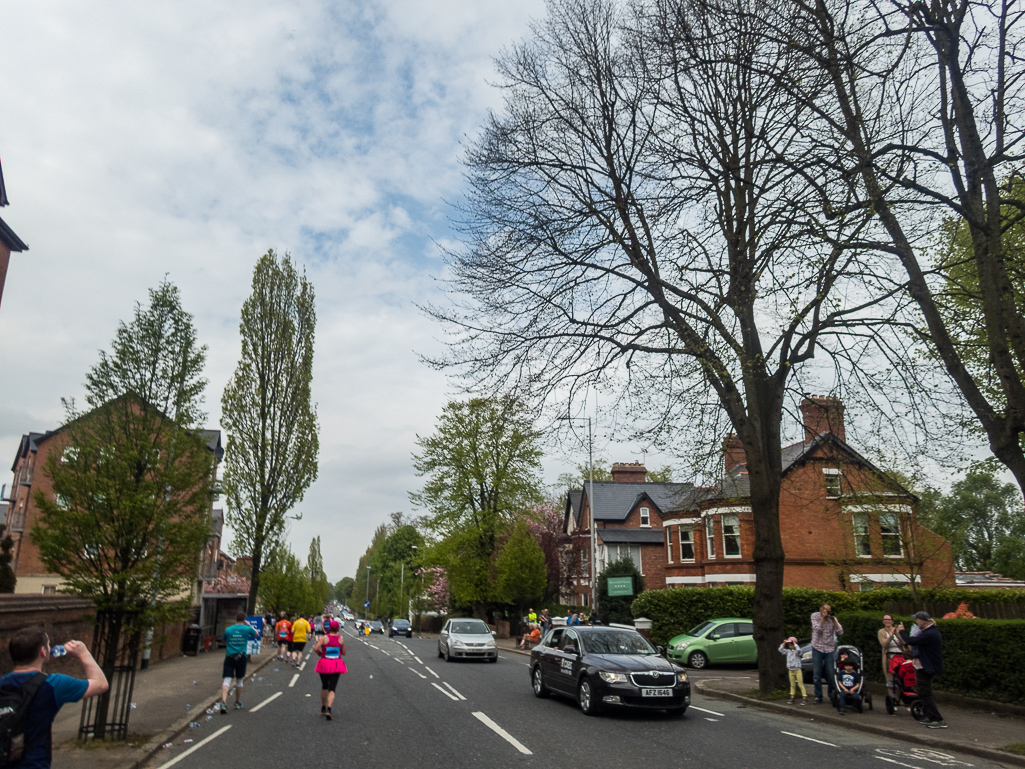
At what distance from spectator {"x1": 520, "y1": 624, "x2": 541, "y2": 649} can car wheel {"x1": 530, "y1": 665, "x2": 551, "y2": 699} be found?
672 inches

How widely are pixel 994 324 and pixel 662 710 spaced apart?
26.8 ft

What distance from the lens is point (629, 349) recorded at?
1531 centimetres

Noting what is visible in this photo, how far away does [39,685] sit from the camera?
392cm

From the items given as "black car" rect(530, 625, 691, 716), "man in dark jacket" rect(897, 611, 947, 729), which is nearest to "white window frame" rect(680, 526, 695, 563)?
"black car" rect(530, 625, 691, 716)

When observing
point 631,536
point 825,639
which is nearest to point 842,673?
point 825,639

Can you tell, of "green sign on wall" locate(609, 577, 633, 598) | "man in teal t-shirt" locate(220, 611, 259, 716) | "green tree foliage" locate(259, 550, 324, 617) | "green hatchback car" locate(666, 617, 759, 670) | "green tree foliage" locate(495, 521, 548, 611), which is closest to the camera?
"man in teal t-shirt" locate(220, 611, 259, 716)

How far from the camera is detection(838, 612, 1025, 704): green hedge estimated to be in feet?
41.0

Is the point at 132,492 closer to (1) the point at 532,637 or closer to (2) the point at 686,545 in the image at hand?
(1) the point at 532,637

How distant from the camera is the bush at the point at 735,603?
23.7 m

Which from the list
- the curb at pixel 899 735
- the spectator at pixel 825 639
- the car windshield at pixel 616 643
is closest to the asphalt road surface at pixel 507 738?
the curb at pixel 899 735

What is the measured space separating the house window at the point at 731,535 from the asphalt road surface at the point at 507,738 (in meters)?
21.9

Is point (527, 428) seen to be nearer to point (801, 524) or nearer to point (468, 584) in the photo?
point (801, 524)

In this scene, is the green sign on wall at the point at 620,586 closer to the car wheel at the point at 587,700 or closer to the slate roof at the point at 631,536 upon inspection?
the slate roof at the point at 631,536

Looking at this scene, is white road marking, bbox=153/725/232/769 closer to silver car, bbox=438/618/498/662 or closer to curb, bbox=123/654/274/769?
curb, bbox=123/654/274/769
